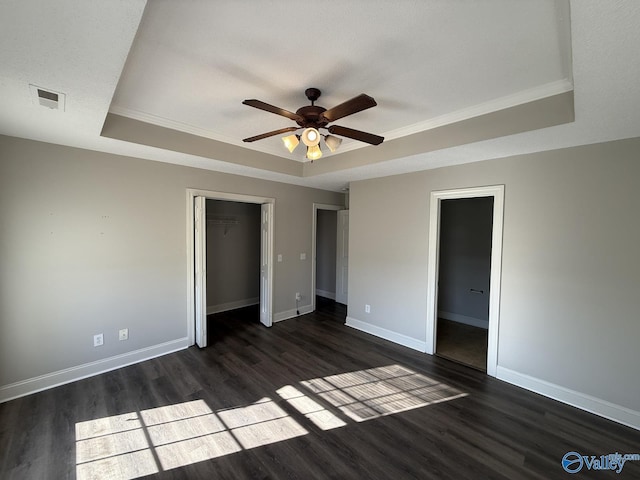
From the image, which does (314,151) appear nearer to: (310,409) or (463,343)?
(310,409)

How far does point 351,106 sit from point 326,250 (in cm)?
481

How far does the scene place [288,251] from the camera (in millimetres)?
4766

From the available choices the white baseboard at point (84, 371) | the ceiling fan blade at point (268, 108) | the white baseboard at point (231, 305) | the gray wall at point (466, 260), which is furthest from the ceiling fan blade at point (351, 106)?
the white baseboard at point (231, 305)

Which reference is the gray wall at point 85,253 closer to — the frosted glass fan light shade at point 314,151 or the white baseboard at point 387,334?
the frosted glass fan light shade at point 314,151

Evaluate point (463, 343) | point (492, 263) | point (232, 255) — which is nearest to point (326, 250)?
Result: point (232, 255)

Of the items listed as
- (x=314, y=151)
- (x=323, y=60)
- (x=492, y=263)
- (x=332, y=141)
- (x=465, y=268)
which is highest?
(x=323, y=60)

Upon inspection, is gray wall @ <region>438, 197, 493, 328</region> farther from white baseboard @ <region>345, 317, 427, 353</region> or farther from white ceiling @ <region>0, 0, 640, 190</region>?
white ceiling @ <region>0, 0, 640, 190</region>

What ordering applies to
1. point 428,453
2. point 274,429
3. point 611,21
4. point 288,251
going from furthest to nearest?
point 288,251
point 274,429
point 428,453
point 611,21

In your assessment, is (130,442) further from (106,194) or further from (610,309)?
(610,309)

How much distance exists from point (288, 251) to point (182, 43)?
3451mm

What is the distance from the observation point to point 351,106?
1.75 metres

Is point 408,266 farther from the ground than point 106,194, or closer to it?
closer to it

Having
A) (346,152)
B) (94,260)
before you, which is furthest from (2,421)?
(346,152)

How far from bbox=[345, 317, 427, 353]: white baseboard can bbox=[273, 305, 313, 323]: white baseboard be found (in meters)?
0.90
